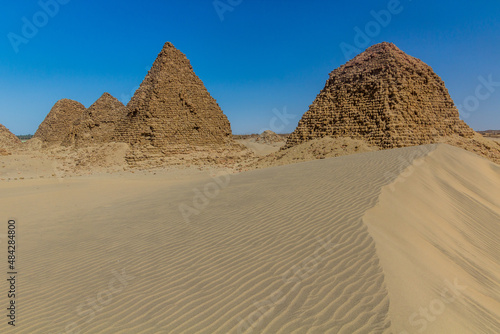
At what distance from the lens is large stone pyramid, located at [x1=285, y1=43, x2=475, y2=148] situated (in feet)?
63.4

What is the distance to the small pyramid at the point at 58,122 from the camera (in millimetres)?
43312

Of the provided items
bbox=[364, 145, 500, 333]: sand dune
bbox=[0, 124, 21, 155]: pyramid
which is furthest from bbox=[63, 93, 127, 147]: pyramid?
bbox=[364, 145, 500, 333]: sand dune

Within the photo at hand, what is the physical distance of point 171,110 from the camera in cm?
2753
